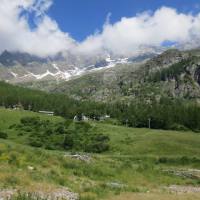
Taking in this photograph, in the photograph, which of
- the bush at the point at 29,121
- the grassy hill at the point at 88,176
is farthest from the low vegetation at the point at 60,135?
the grassy hill at the point at 88,176

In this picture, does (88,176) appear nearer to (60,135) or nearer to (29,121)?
(60,135)

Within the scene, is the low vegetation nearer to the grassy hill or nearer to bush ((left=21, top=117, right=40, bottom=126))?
bush ((left=21, top=117, right=40, bottom=126))

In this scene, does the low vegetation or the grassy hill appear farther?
the low vegetation

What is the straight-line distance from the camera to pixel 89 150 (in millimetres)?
118812

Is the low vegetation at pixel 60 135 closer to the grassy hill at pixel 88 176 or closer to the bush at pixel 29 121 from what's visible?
the bush at pixel 29 121

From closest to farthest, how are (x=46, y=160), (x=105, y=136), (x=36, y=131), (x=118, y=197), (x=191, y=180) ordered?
(x=118, y=197) → (x=46, y=160) → (x=191, y=180) → (x=105, y=136) → (x=36, y=131)

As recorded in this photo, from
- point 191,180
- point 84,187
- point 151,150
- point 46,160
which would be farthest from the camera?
point 151,150

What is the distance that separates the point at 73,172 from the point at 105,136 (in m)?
89.6

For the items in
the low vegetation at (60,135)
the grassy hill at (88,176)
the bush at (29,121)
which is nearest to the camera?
the grassy hill at (88,176)

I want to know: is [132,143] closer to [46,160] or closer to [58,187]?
[46,160]

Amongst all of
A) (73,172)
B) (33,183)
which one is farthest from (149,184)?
(33,183)

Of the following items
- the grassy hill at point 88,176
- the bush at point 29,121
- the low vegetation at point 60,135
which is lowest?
the grassy hill at point 88,176

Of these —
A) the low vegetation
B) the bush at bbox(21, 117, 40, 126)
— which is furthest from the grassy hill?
the bush at bbox(21, 117, 40, 126)

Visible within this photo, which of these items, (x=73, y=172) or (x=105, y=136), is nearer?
(x=73, y=172)
